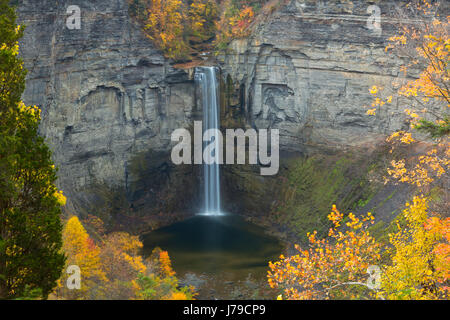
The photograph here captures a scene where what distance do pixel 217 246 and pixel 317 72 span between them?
56.7ft

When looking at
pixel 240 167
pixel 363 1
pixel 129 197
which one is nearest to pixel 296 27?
pixel 363 1

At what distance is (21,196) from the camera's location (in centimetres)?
1515

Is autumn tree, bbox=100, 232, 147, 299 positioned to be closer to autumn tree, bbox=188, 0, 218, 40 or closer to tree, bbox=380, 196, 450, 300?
tree, bbox=380, 196, 450, 300

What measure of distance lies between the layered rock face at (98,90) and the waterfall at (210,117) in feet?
4.42

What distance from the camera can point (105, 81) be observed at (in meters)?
43.0

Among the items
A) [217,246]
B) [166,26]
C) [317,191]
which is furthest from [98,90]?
[317,191]

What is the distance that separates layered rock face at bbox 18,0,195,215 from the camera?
37.9 m

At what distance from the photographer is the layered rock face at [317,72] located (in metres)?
40.0

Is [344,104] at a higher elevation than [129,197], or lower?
higher

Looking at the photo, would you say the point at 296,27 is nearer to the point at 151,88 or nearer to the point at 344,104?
the point at 344,104

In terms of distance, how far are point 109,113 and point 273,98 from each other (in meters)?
15.0

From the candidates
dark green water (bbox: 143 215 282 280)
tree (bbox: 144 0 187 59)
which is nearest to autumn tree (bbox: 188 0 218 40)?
tree (bbox: 144 0 187 59)

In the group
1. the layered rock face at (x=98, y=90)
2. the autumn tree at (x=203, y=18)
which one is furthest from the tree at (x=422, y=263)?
the autumn tree at (x=203, y=18)

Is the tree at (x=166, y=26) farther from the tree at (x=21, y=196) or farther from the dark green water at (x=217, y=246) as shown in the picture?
the tree at (x=21, y=196)
